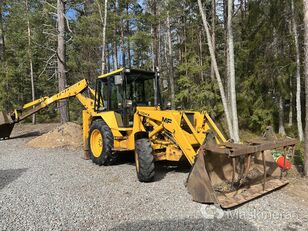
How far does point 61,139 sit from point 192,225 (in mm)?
8874

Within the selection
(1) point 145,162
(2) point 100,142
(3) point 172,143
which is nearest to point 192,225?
(1) point 145,162

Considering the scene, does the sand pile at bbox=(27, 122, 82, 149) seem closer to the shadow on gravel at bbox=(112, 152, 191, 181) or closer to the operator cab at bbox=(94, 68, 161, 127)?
the shadow on gravel at bbox=(112, 152, 191, 181)

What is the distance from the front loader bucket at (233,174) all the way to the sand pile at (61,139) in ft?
23.6

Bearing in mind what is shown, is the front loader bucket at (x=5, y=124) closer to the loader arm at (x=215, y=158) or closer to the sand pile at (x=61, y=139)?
the sand pile at (x=61, y=139)

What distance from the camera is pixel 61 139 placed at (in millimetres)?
11922

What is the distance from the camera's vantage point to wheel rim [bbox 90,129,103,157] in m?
8.54

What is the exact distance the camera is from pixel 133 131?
23.5 ft

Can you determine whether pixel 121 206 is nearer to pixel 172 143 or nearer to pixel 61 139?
pixel 172 143

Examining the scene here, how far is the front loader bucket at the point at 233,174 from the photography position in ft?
15.9

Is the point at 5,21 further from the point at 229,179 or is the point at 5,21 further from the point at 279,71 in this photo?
the point at 229,179

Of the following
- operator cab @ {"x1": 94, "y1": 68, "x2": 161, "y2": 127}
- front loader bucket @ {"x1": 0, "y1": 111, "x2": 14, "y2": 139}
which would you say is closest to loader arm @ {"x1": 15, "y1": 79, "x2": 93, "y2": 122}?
front loader bucket @ {"x1": 0, "y1": 111, "x2": 14, "y2": 139}

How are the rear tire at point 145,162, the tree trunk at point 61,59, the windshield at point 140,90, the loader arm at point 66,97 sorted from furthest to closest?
the tree trunk at point 61,59
the loader arm at point 66,97
the windshield at point 140,90
the rear tire at point 145,162

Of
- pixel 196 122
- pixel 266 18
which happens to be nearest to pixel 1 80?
pixel 266 18

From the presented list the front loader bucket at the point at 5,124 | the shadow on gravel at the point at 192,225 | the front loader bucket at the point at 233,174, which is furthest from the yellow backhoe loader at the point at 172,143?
the front loader bucket at the point at 5,124
